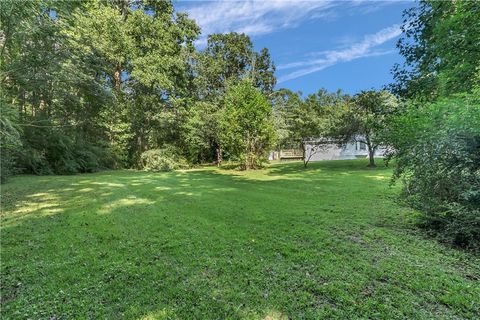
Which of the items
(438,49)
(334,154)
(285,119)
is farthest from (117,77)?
(334,154)

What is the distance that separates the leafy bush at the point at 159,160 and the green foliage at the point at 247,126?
4.55 m

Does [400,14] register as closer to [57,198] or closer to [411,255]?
[411,255]

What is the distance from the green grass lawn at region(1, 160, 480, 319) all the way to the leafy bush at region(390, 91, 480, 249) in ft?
1.62

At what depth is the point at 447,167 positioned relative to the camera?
4.48 meters

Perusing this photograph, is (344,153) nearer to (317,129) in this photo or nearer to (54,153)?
(317,129)

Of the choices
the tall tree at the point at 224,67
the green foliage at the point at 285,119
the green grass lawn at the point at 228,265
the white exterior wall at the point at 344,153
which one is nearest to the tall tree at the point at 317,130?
the green foliage at the point at 285,119

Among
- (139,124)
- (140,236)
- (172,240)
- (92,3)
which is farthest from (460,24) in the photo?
(92,3)

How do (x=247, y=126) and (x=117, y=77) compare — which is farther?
(x=117, y=77)

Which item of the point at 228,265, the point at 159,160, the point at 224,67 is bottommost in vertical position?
the point at 228,265

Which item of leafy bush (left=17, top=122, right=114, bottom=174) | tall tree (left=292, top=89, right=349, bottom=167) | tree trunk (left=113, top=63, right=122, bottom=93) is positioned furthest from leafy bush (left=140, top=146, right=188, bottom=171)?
tall tree (left=292, top=89, right=349, bottom=167)

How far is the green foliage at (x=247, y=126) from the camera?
709 inches

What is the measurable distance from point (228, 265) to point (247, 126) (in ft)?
49.1

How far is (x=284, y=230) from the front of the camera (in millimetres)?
5055

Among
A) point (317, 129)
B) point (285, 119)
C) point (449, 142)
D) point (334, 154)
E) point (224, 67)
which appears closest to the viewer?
point (449, 142)
